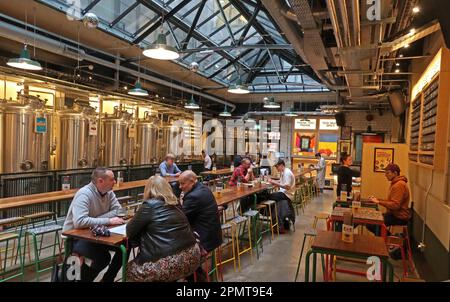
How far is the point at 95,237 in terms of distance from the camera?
8.97 ft

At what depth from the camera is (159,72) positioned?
9531 mm

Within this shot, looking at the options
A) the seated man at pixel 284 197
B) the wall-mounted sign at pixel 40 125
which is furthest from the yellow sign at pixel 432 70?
the wall-mounted sign at pixel 40 125

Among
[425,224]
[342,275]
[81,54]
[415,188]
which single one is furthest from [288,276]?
[81,54]

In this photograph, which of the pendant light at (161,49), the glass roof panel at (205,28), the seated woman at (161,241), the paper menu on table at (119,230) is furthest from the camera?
the glass roof panel at (205,28)

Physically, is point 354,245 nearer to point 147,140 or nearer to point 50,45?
point 50,45

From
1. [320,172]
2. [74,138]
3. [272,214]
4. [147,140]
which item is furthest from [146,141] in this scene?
[320,172]

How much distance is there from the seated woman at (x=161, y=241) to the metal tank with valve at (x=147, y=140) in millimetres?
7311

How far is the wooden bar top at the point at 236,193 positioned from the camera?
4.76 metres

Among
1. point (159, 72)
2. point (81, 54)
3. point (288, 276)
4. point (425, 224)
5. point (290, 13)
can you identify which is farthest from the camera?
point (159, 72)

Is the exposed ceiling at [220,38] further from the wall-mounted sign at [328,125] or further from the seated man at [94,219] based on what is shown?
the wall-mounted sign at [328,125]

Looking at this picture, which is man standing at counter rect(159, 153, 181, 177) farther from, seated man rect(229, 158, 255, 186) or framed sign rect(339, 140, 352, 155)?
framed sign rect(339, 140, 352, 155)

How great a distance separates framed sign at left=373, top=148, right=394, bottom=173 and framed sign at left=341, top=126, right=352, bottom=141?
6.60 meters
